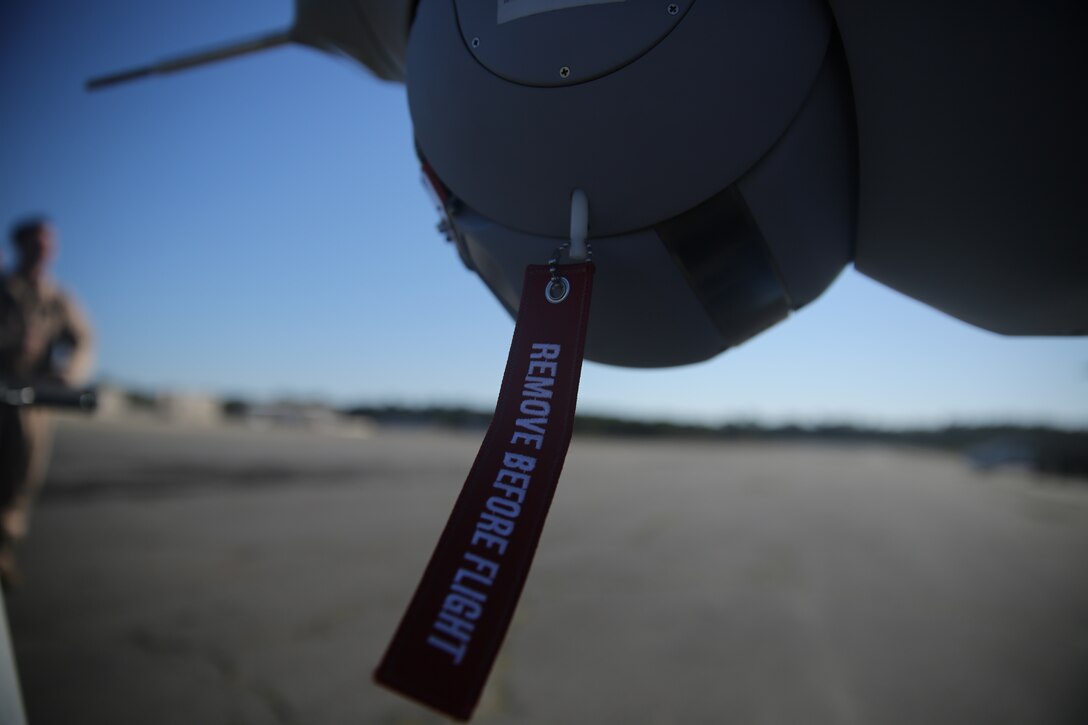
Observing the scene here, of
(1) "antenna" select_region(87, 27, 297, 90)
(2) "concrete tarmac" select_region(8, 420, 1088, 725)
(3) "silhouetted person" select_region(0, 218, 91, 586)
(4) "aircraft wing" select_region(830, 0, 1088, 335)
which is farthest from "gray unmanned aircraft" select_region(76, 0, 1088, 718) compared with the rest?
(3) "silhouetted person" select_region(0, 218, 91, 586)

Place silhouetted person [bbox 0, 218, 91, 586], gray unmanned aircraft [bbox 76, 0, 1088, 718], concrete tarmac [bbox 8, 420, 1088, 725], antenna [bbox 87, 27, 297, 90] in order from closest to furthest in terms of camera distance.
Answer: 1. gray unmanned aircraft [bbox 76, 0, 1088, 718]
2. antenna [bbox 87, 27, 297, 90]
3. concrete tarmac [bbox 8, 420, 1088, 725]
4. silhouetted person [bbox 0, 218, 91, 586]

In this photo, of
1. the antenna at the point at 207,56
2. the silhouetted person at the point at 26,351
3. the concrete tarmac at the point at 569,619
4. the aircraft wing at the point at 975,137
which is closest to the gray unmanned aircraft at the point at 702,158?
the aircraft wing at the point at 975,137

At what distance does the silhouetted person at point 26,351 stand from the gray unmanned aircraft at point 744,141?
2154mm

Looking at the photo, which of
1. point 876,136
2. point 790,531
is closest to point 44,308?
point 876,136

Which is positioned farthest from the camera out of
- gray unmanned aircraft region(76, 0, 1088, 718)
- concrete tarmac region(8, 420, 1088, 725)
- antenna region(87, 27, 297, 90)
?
concrete tarmac region(8, 420, 1088, 725)

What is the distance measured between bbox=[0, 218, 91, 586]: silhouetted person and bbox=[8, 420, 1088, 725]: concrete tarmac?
0.30m

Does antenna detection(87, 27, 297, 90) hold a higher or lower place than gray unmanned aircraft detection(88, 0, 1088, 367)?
higher

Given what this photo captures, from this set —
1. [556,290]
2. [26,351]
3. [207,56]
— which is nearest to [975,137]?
[556,290]

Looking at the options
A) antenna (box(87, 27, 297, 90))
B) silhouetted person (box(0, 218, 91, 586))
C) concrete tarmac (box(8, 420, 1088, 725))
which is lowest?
concrete tarmac (box(8, 420, 1088, 725))

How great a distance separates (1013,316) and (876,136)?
0.40m

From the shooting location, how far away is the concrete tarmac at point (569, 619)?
1478 millimetres

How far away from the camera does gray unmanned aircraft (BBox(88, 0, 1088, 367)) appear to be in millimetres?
501

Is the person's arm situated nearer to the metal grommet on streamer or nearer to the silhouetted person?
the silhouetted person

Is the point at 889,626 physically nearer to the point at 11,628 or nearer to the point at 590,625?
the point at 590,625
